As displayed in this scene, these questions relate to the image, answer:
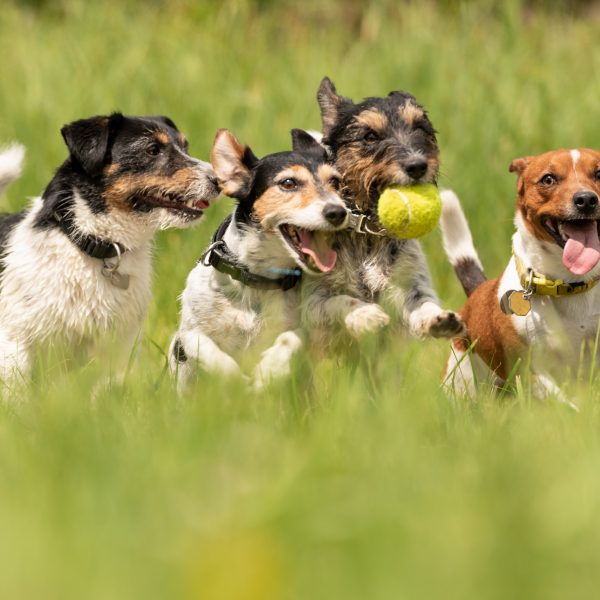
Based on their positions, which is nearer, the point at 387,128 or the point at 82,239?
the point at 387,128

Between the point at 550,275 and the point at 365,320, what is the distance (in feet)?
4.06

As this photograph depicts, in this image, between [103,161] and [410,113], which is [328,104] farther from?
[103,161]

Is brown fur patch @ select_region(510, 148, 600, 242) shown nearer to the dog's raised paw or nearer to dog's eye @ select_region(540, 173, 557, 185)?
dog's eye @ select_region(540, 173, 557, 185)

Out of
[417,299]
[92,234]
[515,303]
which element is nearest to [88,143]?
[92,234]

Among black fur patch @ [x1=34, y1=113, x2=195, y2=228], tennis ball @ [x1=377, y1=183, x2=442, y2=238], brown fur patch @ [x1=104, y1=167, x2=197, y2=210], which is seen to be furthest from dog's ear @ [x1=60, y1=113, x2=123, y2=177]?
tennis ball @ [x1=377, y1=183, x2=442, y2=238]

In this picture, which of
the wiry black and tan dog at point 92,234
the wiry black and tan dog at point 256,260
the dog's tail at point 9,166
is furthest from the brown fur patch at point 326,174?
the dog's tail at point 9,166

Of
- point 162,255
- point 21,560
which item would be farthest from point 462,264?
point 21,560

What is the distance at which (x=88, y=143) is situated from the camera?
5.06m

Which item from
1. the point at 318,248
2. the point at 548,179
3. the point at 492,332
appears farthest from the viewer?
the point at 492,332

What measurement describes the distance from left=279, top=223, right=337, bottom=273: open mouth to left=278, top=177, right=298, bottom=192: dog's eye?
17 cm

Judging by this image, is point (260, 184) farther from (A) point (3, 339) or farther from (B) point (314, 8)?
(B) point (314, 8)

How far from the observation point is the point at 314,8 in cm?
1440

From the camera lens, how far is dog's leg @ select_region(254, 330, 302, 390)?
4.27 m

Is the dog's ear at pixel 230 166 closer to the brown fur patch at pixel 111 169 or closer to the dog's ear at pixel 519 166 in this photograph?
the brown fur patch at pixel 111 169
